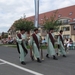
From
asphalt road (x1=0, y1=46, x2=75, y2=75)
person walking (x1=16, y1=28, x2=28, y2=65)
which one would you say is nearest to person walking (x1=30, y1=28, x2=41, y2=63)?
person walking (x1=16, y1=28, x2=28, y2=65)

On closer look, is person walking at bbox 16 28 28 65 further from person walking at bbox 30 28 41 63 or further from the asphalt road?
person walking at bbox 30 28 41 63

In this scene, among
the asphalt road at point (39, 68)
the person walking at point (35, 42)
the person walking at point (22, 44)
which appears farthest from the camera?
the person walking at point (35, 42)

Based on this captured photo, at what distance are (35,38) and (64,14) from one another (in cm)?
6236

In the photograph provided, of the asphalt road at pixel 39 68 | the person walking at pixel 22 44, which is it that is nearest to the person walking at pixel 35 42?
the person walking at pixel 22 44

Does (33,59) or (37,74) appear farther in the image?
(33,59)

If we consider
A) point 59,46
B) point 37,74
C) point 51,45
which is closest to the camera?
point 37,74

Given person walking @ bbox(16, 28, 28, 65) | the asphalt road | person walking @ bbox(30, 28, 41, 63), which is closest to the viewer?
the asphalt road

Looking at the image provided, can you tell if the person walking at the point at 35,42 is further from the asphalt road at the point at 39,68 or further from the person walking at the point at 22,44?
the asphalt road at the point at 39,68

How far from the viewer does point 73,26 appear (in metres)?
64.0

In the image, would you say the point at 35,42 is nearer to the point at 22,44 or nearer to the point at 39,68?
the point at 22,44

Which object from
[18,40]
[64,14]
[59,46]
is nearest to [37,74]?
[18,40]

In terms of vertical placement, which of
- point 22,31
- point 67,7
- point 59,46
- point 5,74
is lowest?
point 5,74

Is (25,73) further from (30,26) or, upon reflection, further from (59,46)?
(30,26)

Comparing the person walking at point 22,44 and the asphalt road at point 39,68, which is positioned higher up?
the person walking at point 22,44
